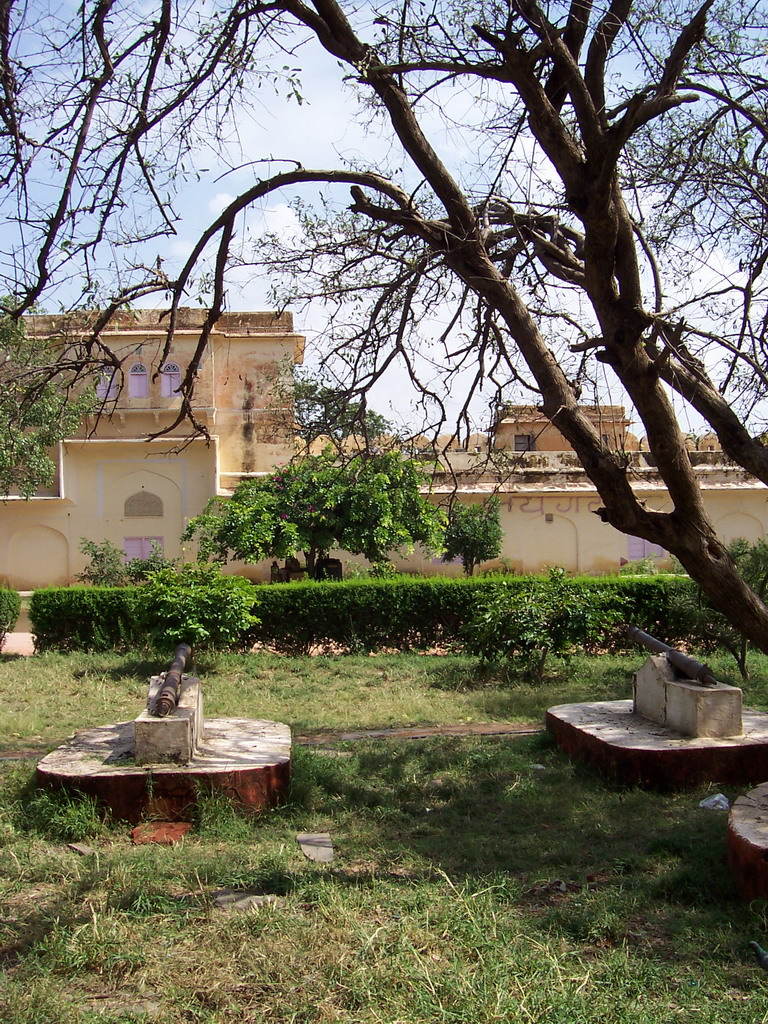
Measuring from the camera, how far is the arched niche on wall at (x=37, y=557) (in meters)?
23.9

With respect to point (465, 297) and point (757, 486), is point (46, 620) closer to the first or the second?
point (465, 297)

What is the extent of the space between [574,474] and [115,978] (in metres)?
21.5

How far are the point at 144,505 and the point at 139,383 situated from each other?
10.5 feet

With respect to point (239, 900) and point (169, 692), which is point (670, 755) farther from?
point (169, 692)

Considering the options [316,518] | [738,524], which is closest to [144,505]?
[316,518]

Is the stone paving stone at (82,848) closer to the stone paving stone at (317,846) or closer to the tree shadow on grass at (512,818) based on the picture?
the stone paving stone at (317,846)

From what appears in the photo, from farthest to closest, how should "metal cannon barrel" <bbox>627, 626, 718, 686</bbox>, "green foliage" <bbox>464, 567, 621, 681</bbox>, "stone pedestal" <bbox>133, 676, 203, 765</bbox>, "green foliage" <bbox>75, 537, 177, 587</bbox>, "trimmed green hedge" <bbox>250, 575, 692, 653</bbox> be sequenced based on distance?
"green foliage" <bbox>75, 537, 177, 587</bbox>, "trimmed green hedge" <bbox>250, 575, 692, 653</bbox>, "green foliage" <bbox>464, 567, 621, 681</bbox>, "metal cannon barrel" <bbox>627, 626, 718, 686</bbox>, "stone pedestal" <bbox>133, 676, 203, 765</bbox>

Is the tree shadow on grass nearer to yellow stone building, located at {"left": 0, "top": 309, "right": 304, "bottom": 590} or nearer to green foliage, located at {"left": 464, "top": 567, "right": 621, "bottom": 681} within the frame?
green foliage, located at {"left": 464, "top": 567, "right": 621, "bottom": 681}

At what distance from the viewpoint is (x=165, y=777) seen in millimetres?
5926

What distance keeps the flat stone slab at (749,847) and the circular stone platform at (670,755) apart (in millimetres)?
1530

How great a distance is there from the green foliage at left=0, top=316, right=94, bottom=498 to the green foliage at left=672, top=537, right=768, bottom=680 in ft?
25.7

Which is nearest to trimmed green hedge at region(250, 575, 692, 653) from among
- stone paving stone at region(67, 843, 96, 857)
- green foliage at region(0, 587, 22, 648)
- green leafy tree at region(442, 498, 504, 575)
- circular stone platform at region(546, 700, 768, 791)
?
green foliage at region(0, 587, 22, 648)

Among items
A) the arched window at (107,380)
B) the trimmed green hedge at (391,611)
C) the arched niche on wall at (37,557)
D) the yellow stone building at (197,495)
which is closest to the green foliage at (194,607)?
the trimmed green hedge at (391,611)

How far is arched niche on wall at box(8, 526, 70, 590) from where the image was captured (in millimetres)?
23938
